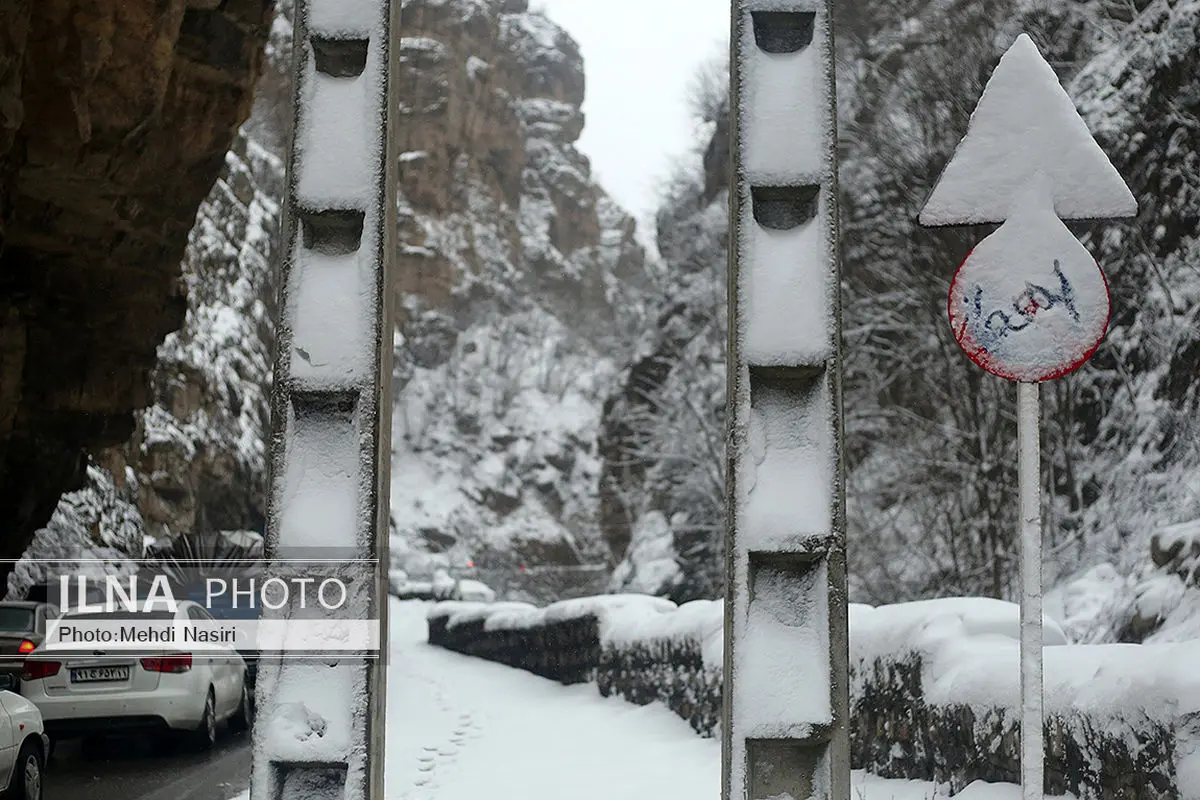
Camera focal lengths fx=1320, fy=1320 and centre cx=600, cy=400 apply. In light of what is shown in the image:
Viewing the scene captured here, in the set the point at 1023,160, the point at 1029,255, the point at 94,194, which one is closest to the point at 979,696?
the point at 1029,255

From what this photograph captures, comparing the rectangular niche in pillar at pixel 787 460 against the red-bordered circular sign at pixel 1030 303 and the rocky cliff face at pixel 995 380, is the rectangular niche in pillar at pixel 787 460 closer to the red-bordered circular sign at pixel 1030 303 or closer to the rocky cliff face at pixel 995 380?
the red-bordered circular sign at pixel 1030 303

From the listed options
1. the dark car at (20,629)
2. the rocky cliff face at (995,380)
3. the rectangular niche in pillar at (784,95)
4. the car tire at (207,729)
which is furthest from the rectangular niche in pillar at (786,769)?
the car tire at (207,729)

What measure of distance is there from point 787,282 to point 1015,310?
0.76 metres

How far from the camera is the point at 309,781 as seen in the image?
13.6 feet

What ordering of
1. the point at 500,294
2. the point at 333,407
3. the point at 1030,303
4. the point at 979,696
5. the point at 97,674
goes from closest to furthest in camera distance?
the point at 1030,303 < the point at 333,407 < the point at 979,696 < the point at 97,674 < the point at 500,294

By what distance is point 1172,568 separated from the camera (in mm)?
8766

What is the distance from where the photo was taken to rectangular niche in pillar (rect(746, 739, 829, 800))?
411 cm

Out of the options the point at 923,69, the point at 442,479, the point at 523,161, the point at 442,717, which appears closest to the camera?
the point at 442,717

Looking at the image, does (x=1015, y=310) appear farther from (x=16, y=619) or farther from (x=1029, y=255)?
(x=16, y=619)

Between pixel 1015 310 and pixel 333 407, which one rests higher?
pixel 1015 310

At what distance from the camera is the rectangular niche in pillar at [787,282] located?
14.1ft

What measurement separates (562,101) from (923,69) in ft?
329

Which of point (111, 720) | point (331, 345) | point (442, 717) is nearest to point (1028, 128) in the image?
point (331, 345)

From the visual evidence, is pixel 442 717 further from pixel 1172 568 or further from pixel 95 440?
pixel 1172 568
